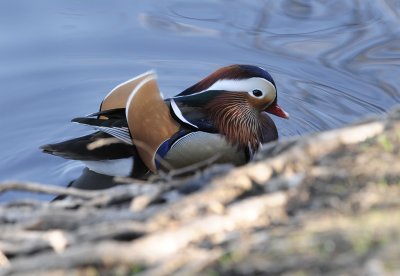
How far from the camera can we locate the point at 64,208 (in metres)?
2.49

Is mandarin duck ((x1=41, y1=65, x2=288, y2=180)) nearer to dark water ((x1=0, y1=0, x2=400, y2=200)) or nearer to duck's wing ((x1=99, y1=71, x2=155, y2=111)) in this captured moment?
duck's wing ((x1=99, y1=71, x2=155, y2=111))

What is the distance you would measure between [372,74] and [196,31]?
4.12ft

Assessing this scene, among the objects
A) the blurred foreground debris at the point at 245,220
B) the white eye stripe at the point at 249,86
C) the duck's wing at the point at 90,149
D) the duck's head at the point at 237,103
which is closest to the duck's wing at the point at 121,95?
the duck's wing at the point at 90,149

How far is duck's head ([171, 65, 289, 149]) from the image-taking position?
514cm

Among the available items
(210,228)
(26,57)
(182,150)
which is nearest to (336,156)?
(210,228)

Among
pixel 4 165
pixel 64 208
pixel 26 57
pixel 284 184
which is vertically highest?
pixel 284 184

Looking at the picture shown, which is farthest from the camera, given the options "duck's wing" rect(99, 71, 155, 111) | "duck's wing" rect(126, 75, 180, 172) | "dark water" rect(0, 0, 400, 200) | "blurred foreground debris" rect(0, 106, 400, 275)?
"dark water" rect(0, 0, 400, 200)

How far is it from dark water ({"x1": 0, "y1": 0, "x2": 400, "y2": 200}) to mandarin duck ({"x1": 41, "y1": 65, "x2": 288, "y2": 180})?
0.28 m

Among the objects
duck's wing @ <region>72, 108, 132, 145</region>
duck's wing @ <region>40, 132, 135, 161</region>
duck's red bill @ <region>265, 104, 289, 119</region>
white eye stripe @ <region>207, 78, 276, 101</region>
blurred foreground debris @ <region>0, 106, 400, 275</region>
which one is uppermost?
blurred foreground debris @ <region>0, 106, 400, 275</region>

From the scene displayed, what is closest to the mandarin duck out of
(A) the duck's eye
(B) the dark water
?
(A) the duck's eye

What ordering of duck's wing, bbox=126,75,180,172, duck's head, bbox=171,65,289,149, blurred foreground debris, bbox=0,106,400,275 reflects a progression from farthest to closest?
duck's head, bbox=171,65,289,149
duck's wing, bbox=126,75,180,172
blurred foreground debris, bbox=0,106,400,275

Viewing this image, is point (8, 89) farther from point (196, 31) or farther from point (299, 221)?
point (299, 221)

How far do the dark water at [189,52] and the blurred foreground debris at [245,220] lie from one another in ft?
9.35

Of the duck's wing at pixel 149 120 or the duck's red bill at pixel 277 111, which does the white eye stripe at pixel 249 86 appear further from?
the duck's wing at pixel 149 120
